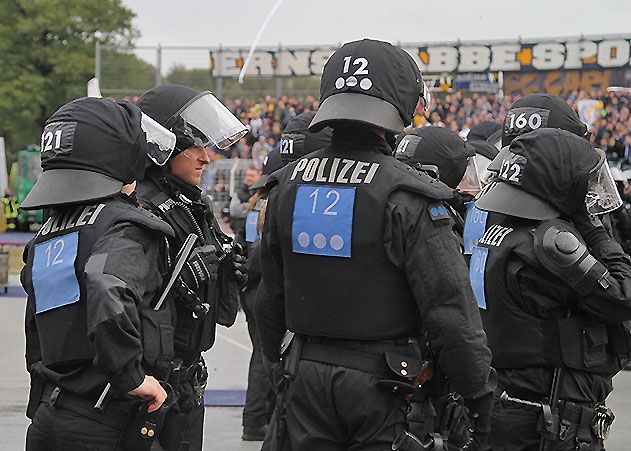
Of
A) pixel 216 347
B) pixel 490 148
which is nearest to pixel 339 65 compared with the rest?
pixel 490 148

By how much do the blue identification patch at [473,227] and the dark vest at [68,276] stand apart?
207 cm

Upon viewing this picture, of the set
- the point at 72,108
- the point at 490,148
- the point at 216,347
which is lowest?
the point at 216,347

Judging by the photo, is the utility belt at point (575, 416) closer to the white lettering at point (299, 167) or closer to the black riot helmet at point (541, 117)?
the white lettering at point (299, 167)

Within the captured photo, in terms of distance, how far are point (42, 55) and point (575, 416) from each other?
44416mm

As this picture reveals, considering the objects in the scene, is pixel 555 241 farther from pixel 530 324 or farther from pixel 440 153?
pixel 440 153

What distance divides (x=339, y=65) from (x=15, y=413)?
5.96 metres

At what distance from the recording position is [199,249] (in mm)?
5578

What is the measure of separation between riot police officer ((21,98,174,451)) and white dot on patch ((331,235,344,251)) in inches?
25.1

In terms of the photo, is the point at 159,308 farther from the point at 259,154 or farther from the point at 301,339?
the point at 259,154

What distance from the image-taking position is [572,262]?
4.98 m

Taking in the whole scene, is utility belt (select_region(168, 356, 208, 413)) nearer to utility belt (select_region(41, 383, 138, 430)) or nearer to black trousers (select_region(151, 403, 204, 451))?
black trousers (select_region(151, 403, 204, 451))

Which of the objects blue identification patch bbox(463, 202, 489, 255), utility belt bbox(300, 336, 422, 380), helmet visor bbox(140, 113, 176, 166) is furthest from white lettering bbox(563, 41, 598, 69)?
utility belt bbox(300, 336, 422, 380)

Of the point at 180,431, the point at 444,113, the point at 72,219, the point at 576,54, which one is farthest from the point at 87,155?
the point at 576,54

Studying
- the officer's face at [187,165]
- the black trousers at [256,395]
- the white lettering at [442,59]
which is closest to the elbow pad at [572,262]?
the officer's face at [187,165]
